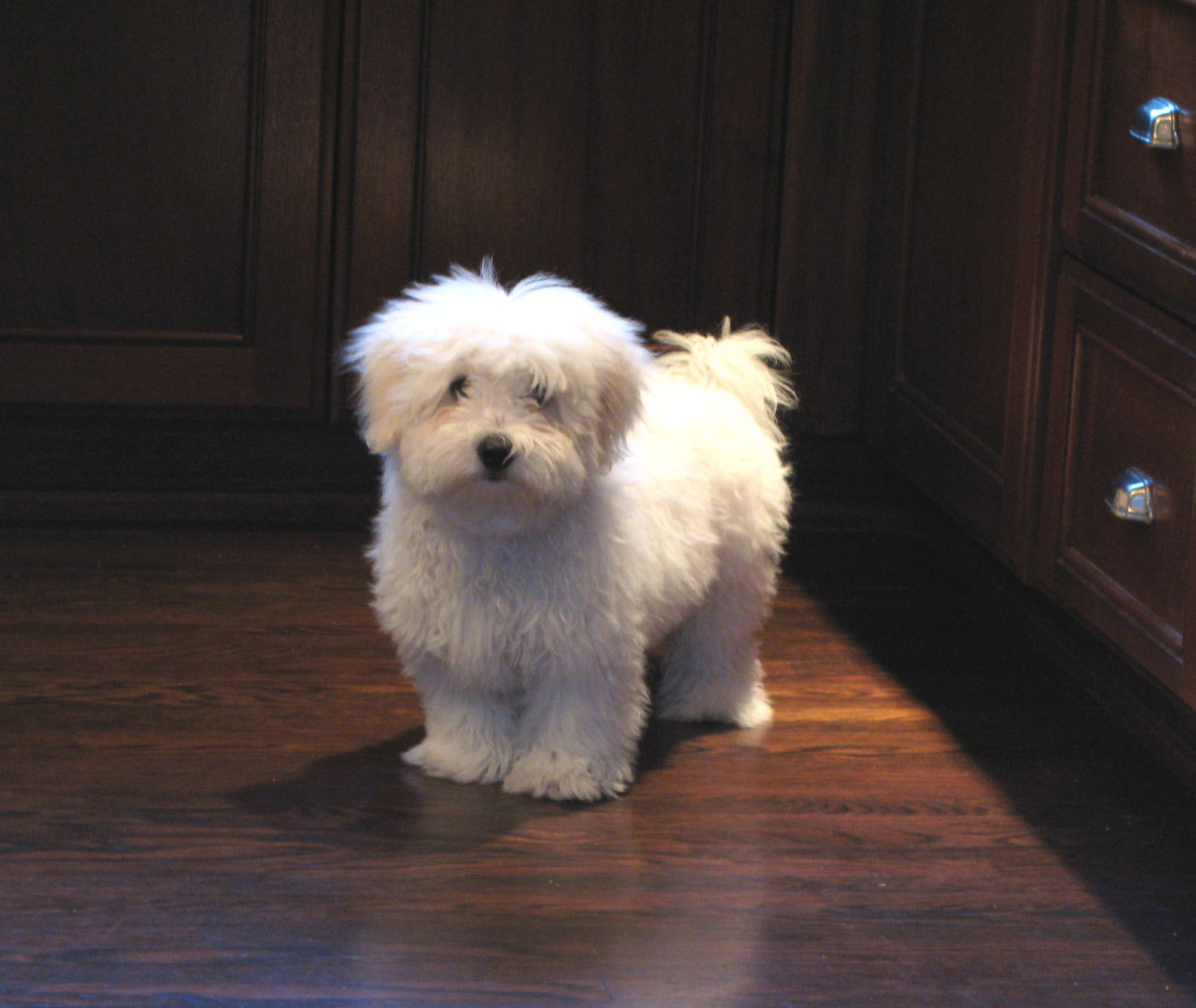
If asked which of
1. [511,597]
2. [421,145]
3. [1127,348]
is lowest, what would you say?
[511,597]

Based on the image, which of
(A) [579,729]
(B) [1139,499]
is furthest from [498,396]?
(B) [1139,499]

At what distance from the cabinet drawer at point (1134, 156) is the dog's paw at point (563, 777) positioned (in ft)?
2.31

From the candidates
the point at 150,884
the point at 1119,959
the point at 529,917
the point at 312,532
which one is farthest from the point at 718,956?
the point at 312,532

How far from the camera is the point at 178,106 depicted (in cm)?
249

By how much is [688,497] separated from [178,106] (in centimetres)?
117

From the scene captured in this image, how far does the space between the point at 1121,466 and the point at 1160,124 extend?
35 centimetres

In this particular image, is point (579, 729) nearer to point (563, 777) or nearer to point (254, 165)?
point (563, 777)

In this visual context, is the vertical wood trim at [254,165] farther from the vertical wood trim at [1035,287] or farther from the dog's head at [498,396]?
the vertical wood trim at [1035,287]

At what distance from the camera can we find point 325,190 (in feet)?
8.40

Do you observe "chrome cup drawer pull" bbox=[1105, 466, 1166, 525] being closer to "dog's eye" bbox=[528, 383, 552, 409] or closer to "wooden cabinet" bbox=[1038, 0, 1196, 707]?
"wooden cabinet" bbox=[1038, 0, 1196, 707]

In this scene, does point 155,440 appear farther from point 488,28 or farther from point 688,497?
point 688,497

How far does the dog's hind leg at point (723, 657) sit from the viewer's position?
1864 millimetres

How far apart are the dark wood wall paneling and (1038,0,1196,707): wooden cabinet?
79cm

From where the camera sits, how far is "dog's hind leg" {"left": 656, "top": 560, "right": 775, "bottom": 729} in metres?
1.86
